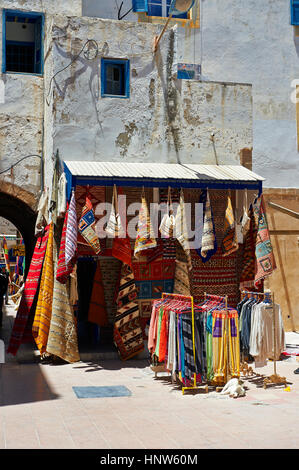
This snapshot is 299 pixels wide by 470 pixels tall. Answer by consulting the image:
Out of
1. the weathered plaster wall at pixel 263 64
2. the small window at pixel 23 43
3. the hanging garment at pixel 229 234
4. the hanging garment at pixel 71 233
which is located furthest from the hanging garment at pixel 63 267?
the weathered plaster wall at pixel 263 64

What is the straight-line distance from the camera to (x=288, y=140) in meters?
16.3

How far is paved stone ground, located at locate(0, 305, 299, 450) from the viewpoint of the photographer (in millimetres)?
6121

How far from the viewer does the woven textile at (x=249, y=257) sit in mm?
11914

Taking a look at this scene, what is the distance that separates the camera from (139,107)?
11742mm

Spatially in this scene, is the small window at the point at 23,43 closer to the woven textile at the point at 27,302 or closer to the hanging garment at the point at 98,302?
the woven textile at the point at 27,302

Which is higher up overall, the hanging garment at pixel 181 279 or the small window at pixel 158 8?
the small window at pixel 158 8

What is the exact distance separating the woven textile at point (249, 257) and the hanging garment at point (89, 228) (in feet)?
10.9

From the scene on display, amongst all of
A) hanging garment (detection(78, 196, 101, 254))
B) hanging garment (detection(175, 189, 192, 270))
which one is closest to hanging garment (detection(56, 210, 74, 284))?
hanging garment (detection(78, 196, 101, 254))

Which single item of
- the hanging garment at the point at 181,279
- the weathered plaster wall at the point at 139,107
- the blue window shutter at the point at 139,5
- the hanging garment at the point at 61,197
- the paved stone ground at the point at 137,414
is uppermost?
the blue window shutter at the point at 139,5

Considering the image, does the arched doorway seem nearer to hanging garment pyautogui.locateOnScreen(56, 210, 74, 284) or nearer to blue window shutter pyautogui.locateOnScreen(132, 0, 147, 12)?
hanging garment pyautogui.locateOnScreen(56, 210, 74, 284)

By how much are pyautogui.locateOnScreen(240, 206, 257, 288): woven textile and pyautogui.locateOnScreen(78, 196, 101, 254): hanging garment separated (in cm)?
332

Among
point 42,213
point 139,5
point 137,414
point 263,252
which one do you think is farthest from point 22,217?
point 137,414
